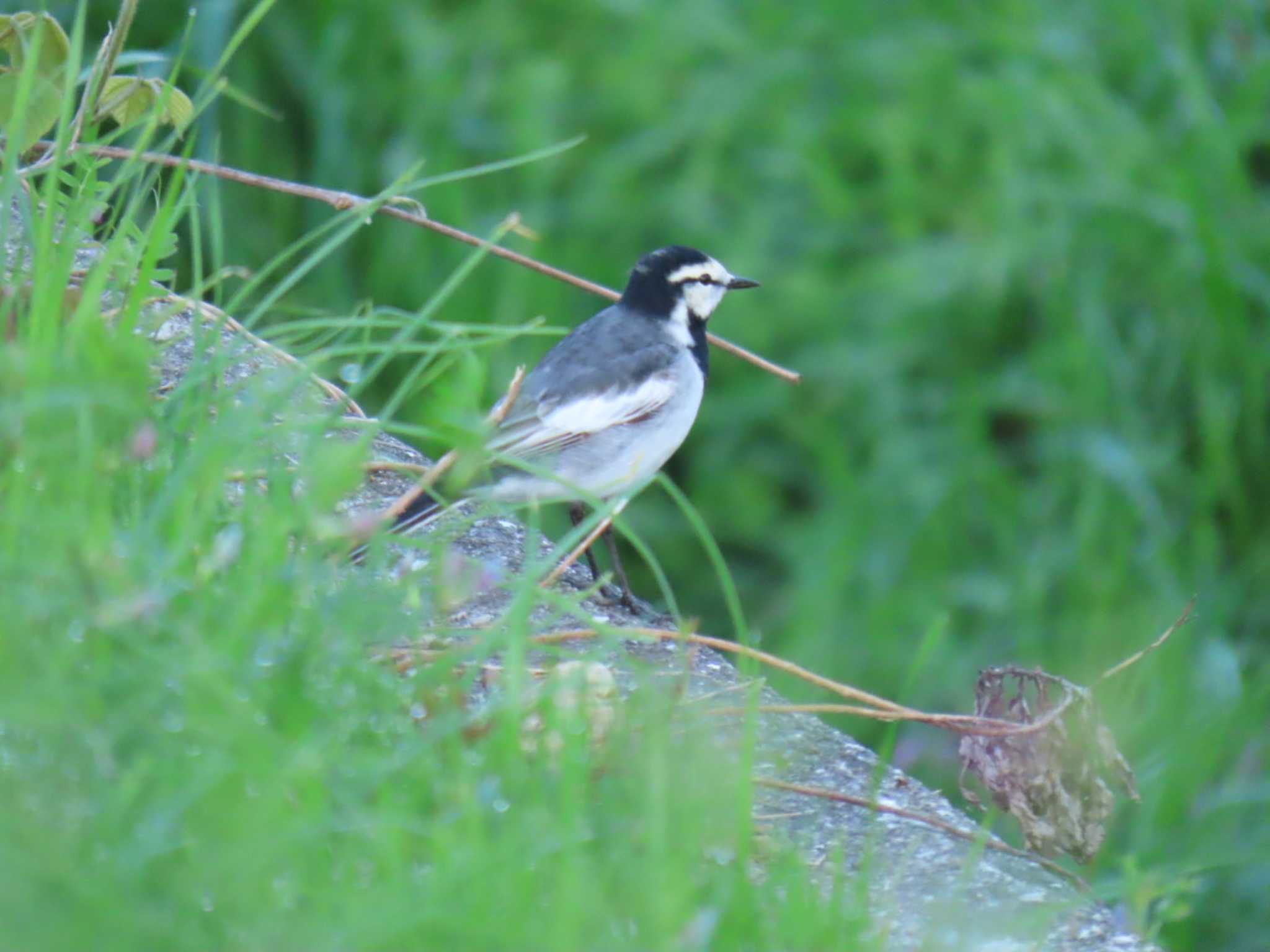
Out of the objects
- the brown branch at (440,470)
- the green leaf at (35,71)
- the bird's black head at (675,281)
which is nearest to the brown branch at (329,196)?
the green leaf at (35,71)

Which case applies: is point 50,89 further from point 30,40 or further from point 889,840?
point 889,840

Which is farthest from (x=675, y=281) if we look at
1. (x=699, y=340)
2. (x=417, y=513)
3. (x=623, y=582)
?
(x=417, y=513)

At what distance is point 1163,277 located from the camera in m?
4.78

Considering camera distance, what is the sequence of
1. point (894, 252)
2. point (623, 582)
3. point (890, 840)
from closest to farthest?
point (890, 840) < point (623, 582) < point (894, 252)

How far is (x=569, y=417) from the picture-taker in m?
3.53

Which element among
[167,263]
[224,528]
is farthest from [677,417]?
[224,528]

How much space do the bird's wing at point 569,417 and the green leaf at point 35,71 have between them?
1157mm

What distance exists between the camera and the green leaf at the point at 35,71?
2.48 m

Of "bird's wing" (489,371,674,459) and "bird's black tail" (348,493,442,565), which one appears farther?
"bird's wing" (489,371,674,459)

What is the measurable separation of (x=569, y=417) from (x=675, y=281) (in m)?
0.63

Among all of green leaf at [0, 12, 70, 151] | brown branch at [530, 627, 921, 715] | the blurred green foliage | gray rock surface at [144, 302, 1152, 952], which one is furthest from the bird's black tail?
the blurred green foliage

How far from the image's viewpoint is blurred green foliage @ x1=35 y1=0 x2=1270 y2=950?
464 centimetres

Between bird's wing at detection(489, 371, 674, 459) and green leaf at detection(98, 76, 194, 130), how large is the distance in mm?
1046

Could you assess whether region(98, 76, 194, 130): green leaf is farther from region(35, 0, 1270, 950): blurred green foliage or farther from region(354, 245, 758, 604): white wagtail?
region(35, 0, 1270, 950): blurred green foliage
